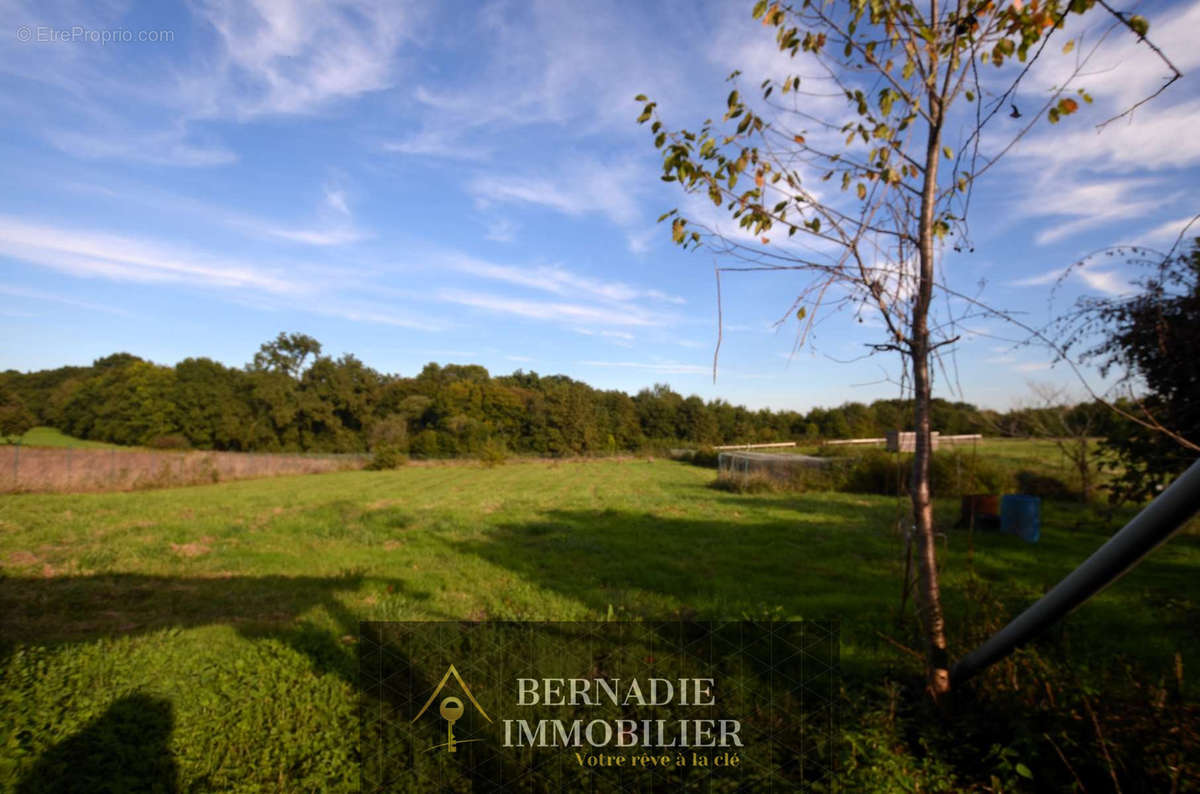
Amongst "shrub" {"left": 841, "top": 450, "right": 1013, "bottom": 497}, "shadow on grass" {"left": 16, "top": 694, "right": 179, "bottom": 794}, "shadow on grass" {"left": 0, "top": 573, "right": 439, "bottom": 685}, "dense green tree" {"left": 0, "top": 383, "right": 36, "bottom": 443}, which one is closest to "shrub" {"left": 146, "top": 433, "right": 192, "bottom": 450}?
"dense green tree" {"left": 0, "top": 383, "right": 36, "bottom": 443}

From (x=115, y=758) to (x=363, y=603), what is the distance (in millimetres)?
2882

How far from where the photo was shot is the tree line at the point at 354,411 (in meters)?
43.3

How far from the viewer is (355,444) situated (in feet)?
171

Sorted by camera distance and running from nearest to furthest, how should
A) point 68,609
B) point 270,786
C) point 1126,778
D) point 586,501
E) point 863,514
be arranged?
point 1126,778
point 270,786
point 68,609
point 863,514
point 586,501

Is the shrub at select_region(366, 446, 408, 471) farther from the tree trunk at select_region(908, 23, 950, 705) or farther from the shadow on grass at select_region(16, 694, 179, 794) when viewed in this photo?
the tree trunk at select_region(908, 23, 950, 705)

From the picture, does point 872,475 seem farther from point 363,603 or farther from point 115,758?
point 115,758

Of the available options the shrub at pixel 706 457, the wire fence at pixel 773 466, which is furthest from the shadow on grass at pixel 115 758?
the shrub at pixel 706 457

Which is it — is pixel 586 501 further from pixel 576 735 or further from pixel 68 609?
pixel 576 735

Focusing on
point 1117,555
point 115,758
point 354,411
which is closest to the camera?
point 1117,555

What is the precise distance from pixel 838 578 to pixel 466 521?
841cm

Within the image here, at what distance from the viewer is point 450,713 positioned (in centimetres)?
319

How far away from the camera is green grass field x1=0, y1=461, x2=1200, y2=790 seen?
2.87 m

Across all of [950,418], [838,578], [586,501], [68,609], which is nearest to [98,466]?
[586,501]

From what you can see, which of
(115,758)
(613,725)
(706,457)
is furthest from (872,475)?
(706,457)
